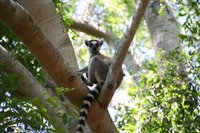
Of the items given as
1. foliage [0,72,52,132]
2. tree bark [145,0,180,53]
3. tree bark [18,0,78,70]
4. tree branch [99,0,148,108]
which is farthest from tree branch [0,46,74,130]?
tree bark [145,0,180,53]

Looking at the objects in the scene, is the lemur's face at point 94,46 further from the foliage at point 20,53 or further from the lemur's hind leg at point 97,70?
the foliage at point 20,53

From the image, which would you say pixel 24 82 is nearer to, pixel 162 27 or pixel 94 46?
pixel 94 46

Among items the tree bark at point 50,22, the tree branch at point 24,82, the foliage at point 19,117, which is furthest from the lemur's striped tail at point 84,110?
the tree bark at point 50,22

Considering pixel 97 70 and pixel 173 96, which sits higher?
pixel 97 70

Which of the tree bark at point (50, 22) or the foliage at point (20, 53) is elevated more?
the foliage at point (20, 53)

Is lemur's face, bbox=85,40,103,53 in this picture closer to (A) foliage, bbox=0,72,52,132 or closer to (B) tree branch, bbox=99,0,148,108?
(B) tree branch, bbox=99,0,148,108

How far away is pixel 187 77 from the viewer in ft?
19.7

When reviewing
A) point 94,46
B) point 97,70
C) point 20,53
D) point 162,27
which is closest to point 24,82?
point 20,53

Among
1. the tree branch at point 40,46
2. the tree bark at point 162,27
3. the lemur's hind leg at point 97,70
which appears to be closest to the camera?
the tree branch at point 40,46

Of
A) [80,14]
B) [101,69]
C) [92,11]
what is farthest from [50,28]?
[92,11]

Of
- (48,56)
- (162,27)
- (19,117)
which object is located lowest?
Answer: (19,117)

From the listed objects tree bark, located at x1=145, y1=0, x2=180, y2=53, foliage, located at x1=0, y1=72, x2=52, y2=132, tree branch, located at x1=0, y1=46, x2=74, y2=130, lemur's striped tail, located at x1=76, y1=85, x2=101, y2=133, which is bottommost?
foliage, located at x1=0, y1=72, x2=52, y2=132

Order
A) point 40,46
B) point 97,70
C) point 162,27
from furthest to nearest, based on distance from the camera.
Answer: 1. point 162,27
2. point 97,70
3. point 40,46

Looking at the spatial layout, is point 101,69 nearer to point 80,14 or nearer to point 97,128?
point 97,128
